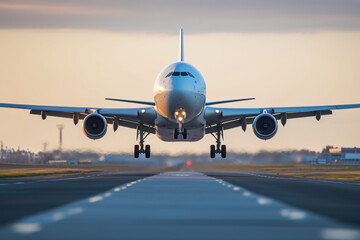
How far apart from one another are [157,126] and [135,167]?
603 inches

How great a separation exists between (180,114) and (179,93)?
Answer: 1.80m

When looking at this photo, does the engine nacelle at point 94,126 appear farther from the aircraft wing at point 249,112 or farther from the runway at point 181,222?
the runway at point 181,222

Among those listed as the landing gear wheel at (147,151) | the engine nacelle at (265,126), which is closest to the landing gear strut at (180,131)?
the engine nacelle at (265,126)

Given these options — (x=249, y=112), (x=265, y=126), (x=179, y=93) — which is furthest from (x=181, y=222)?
(x=249, y=112)

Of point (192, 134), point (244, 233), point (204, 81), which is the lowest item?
point (244, 233)

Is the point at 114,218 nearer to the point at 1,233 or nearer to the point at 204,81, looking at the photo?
the point at 1,233

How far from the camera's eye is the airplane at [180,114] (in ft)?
126

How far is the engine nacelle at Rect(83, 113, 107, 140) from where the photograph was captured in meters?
43.1

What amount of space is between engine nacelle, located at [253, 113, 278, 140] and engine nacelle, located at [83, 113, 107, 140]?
10.6m

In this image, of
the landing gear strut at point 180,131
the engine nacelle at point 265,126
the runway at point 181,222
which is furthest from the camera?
the engine nacelle at point 265,126

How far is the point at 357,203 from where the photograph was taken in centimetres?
1650

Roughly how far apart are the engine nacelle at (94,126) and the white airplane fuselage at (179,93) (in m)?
4.38

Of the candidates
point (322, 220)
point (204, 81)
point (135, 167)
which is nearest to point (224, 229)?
point (322, 220)

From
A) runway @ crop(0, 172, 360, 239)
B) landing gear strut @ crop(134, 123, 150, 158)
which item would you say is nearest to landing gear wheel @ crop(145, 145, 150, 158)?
landing gear strut @ crop(134, 123, 150, 158)
